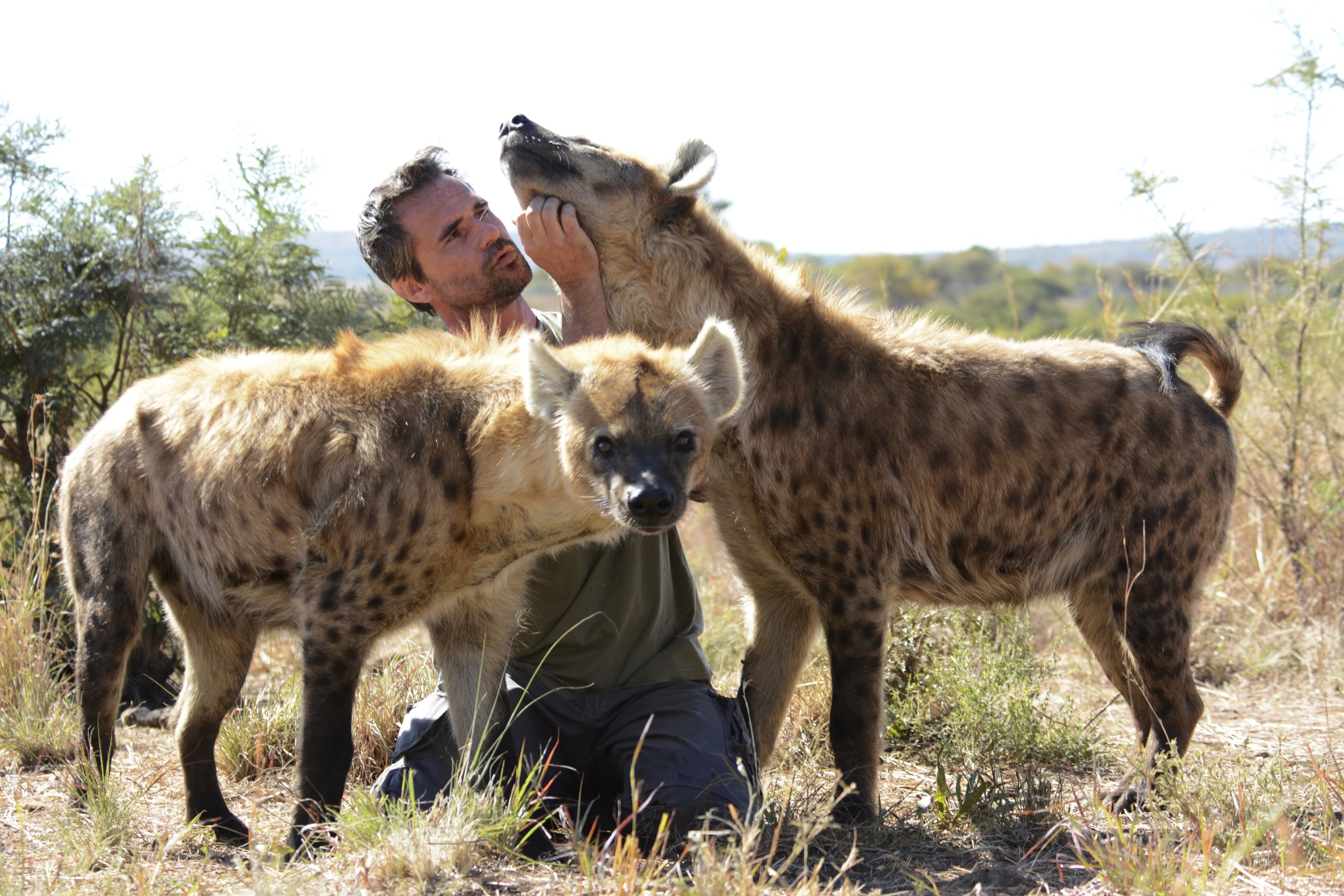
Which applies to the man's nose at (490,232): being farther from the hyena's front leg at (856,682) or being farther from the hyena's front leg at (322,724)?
the hyena's front leg at (856,682)

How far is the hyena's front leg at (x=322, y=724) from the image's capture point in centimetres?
261

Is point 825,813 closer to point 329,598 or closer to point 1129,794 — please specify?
point 1129,794

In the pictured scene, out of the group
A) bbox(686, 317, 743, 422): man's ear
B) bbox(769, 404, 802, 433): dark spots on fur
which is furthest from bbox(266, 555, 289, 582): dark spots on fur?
bbox(769, 404, 802, 433): dark spots on fur

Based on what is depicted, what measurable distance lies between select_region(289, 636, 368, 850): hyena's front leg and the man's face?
4.20ft

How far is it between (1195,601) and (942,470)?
0.91 metres

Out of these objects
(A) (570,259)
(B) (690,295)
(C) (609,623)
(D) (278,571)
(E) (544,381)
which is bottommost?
(C) (609,623)

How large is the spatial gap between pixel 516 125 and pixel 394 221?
1.66 ft

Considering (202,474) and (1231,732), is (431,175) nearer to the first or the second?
(202,474)

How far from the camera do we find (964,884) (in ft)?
9.01

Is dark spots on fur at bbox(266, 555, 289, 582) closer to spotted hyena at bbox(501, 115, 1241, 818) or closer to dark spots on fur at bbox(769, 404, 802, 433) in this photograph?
spotted hyena at bbox(501, 115, 1241, 818)

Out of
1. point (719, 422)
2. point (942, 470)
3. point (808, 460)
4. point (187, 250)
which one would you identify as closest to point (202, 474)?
point (719, 422)

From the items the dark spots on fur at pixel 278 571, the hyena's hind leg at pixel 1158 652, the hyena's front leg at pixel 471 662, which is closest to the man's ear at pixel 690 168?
the hyena's front leg at pixel 471 662

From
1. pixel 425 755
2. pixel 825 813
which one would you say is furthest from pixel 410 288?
pixel 825 813

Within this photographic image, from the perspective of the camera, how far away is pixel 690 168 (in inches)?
141
